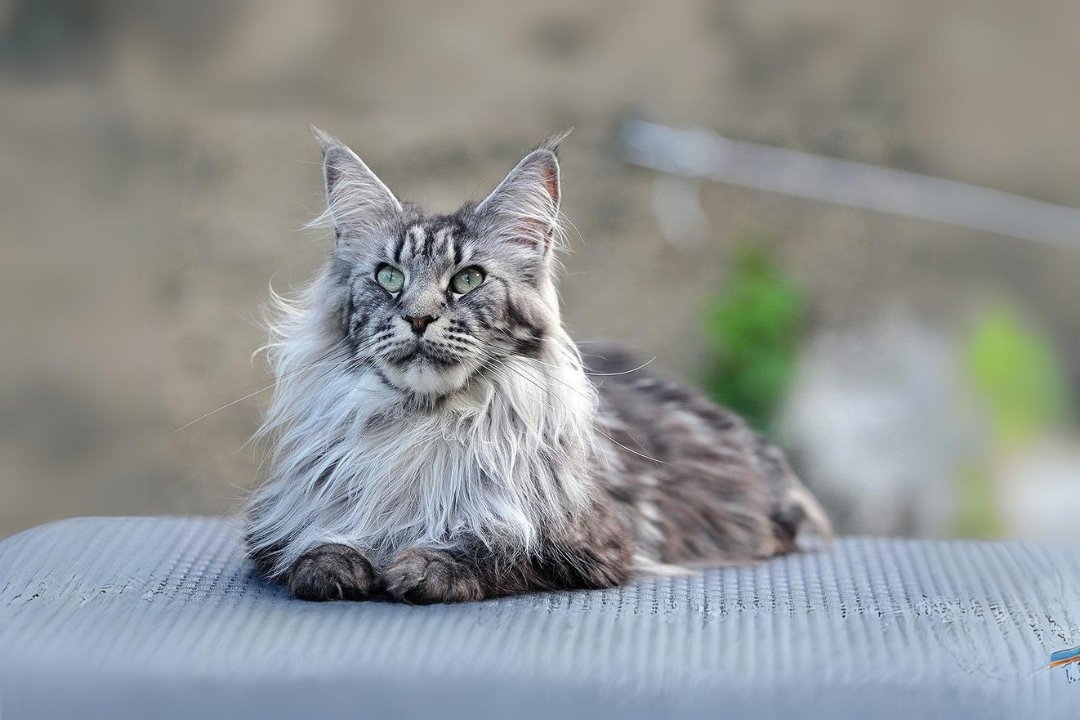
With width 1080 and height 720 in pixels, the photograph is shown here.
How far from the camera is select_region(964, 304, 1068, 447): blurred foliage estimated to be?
4.41 meters

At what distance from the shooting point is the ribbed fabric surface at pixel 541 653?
5.12ft

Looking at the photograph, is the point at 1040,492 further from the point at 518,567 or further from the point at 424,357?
the point at 424,357

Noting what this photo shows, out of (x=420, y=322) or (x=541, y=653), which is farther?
(x=420, y=322)

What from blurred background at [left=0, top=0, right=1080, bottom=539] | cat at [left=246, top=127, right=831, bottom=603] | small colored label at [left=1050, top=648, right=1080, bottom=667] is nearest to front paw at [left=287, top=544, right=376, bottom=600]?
cat at [left=246, top=127, right=831, bottom=603]

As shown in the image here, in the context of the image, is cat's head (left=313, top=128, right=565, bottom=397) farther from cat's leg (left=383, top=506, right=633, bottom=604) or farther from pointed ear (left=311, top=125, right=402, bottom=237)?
cat's leg (left=383, top=506, right=633, bottom=604)

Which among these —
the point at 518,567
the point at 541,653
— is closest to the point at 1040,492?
the point at 518,567

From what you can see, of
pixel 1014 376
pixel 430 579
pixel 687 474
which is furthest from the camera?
pixel 1014 376

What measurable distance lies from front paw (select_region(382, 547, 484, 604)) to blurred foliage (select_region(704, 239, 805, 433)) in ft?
8.85

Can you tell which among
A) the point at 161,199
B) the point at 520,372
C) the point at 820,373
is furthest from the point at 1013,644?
the point at 161,199

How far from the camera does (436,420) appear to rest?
2061mm

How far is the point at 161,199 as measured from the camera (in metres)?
4.54

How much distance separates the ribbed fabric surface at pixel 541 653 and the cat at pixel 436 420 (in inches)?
3.4

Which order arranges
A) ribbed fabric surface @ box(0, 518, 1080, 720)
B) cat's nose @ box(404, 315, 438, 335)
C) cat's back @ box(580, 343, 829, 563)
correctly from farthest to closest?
cat's back @ box(580, 343, 829, 563), cat's nose @ box(404, 315, 438, 335), ribbed fabric surface @ box(0, 518, 1080, 720)

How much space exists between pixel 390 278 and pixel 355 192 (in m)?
0.21
